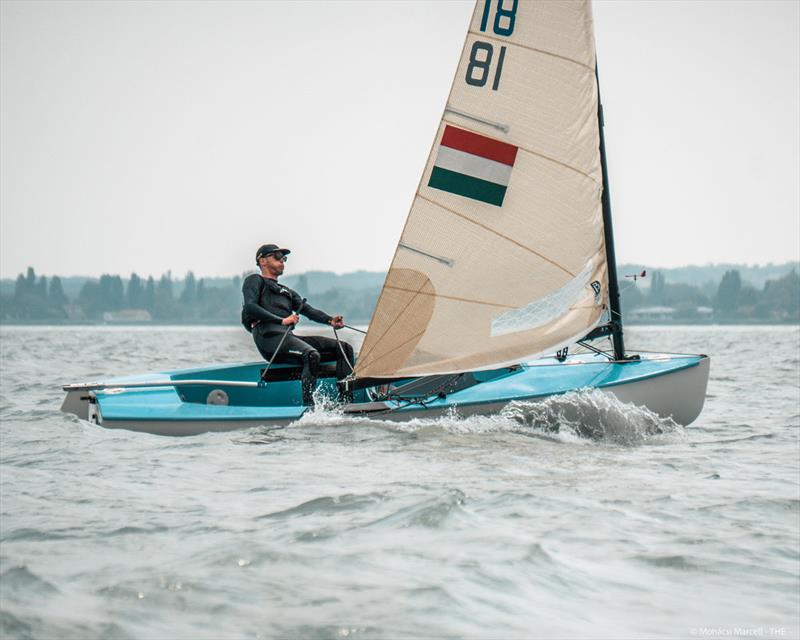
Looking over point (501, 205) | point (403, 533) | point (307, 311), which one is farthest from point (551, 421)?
point (403, 533)

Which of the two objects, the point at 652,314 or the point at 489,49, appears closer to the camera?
the point at 489,49

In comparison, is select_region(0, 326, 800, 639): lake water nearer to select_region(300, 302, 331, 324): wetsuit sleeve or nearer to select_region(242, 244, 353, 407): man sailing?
select_region(242, 244, 353, 407): man sailing

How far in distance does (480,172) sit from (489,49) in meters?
1.13

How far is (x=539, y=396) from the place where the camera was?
908 cm

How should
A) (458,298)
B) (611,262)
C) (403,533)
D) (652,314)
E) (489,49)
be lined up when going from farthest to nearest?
(652,314) < (611,262) < (458,298) < (489,49) < (403,533)

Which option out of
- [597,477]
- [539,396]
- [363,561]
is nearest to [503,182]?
[539,396]

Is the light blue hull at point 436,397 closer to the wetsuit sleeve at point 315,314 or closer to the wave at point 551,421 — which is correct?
the wave at point 551,421

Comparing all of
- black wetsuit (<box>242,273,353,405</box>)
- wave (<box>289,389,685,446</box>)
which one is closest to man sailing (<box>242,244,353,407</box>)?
black wetsuit (<box>242,273,353,405</box>)

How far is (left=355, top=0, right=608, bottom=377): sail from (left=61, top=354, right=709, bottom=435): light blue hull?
1.23 feet

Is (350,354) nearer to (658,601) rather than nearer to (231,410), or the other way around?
(231,410)

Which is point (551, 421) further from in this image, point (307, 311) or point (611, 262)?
point (307, 311)

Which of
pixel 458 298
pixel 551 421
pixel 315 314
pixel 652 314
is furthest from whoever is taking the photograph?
pixel 652 314

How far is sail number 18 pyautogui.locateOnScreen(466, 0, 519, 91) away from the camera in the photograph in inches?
353

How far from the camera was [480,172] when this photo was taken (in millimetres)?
9047
